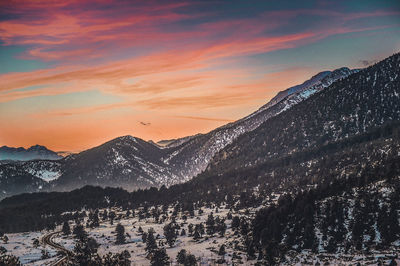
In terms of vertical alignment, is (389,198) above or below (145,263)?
above

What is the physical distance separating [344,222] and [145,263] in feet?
275

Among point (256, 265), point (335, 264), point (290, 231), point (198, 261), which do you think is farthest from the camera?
point (290, 231)

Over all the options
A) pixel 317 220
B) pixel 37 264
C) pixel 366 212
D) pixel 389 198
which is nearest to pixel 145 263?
pixel 37 264

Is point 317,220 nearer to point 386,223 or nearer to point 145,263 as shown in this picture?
point 386,223

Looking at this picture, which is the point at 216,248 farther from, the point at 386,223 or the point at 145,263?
the point at 386,223

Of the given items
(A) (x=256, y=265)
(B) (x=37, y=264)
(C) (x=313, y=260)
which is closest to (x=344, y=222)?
(C) (x=313, y=260)

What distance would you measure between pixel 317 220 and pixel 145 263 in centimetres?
7532

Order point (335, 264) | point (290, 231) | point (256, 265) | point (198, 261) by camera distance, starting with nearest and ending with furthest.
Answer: point (335, 264), point (256, 265), point (198, 261), point (290, 231)

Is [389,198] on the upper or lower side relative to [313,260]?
upper

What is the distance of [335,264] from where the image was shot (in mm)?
152750

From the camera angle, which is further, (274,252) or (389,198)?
(389,198)

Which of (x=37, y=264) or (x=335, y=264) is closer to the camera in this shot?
(x=335, y=264)

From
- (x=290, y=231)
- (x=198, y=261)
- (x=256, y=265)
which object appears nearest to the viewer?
(x=256, y=265)

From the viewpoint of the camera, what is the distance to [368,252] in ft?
517
